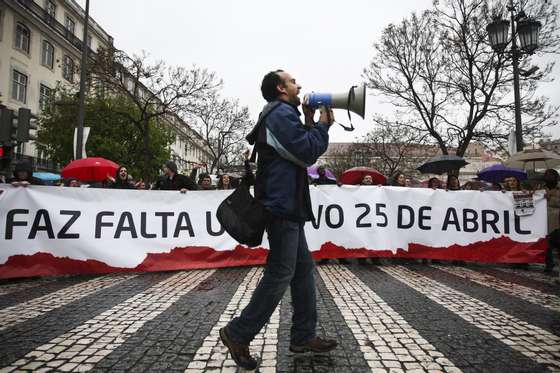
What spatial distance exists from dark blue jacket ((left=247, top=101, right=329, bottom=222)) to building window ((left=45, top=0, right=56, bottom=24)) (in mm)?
41011

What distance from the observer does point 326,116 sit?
249cm

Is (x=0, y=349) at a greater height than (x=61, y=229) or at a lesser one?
lesser

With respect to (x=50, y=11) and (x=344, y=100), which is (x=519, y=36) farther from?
(x=50, y=11)

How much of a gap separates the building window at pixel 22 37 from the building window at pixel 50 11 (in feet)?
10.7

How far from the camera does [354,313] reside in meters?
3.73

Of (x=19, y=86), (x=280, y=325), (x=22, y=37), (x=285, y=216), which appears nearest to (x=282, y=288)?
(x=285, y=216)

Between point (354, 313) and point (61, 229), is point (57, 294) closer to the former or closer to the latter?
point (61, 229)

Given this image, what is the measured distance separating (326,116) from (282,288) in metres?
1.17

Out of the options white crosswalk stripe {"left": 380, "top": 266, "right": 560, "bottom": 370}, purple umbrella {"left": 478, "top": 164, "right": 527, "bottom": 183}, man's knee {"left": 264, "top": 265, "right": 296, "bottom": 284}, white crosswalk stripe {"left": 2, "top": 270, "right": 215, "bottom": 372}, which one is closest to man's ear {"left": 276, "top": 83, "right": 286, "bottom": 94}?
man's knee {"left": 264, "top": 265, "right": 296, "bottom": 284}

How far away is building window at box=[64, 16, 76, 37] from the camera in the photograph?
3794cm

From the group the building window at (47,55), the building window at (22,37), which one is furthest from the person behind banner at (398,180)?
the building window at (47,55)

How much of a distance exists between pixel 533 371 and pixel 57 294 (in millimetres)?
4911

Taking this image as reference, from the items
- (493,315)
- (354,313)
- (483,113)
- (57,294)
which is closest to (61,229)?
(57,294)

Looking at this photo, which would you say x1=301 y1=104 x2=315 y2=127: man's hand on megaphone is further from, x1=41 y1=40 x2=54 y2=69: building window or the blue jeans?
x1=41 y1=40 x2=54 y2=69: building window
